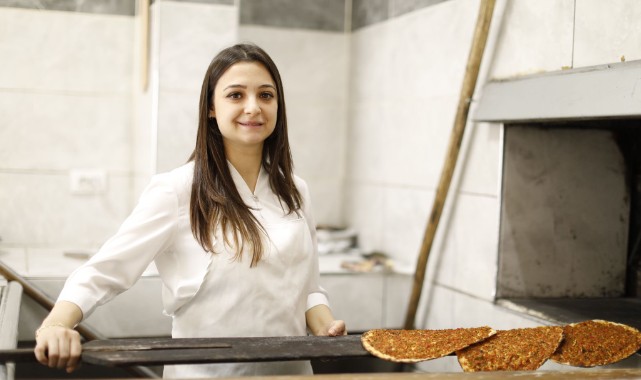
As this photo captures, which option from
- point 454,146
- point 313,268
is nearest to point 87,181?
point 454,146

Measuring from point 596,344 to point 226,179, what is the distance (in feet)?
2.94

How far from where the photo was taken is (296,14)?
353 cm

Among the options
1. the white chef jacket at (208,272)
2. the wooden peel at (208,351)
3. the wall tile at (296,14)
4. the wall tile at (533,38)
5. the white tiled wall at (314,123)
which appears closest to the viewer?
the wooden peel at (208,351)

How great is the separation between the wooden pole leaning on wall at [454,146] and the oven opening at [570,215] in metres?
0.20

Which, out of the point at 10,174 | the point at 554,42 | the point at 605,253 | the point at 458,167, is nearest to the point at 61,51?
the point at 10,174

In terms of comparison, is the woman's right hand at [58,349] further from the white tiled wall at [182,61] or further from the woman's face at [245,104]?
the white tiled wall at [182,61]

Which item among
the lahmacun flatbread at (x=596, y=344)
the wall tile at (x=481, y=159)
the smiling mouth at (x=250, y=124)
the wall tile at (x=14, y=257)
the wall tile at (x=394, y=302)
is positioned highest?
the smiling mouth at (x=250, y=124)

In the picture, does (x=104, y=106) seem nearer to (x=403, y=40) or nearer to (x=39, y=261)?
(x=39, y=261)

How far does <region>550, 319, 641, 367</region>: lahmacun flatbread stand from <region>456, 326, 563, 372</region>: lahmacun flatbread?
34 mm

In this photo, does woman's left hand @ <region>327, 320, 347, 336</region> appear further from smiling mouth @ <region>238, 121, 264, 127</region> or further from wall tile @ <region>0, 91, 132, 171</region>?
wall tile @ <region>0, 91, 132, 171</region>

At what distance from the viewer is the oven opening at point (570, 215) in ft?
7.80

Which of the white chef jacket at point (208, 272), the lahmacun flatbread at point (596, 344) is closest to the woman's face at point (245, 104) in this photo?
the white chef jacket at point (208, 272)

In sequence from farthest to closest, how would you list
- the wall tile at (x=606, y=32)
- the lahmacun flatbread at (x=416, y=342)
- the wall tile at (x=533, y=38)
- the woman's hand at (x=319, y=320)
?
the wall tile at (x=533, y=38)
the wall tile at (x=606, y=32)
the woman's hand at (x=319, y=320)
the lahmacun flatbread at (x=416, y=342)

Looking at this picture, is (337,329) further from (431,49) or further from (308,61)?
(308,61)
